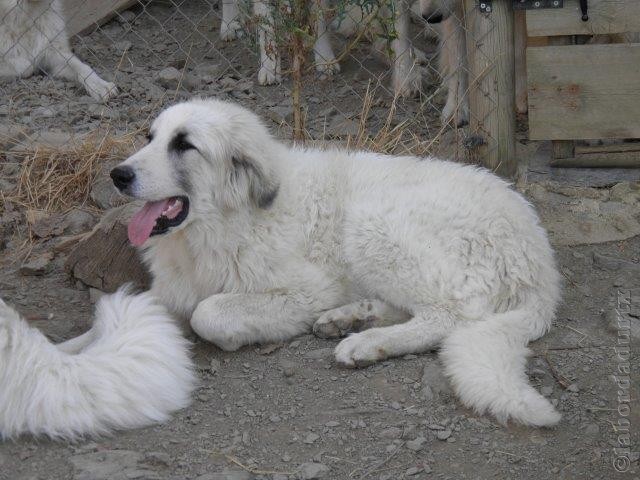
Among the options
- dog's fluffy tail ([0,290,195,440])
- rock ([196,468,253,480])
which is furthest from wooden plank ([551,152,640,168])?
rock ([196,468,253,480])

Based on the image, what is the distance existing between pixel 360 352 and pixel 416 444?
540 mm

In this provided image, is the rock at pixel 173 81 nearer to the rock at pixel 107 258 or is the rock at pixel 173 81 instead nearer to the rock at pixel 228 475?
the rock at pixel 107 258

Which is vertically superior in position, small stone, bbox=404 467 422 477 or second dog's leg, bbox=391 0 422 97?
second dog's leg, bbox=391 0 422 97

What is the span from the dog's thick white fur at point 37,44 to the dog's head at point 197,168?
3003 millimetres

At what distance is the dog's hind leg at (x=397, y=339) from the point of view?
153 inches

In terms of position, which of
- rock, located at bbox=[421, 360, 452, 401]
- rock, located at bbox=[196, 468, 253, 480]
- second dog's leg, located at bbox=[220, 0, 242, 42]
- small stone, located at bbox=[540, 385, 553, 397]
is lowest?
small stone, located at bbox=[540, 385, 553, 397]

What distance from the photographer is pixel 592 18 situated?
520 cm

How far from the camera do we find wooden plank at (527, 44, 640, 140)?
17.2ft

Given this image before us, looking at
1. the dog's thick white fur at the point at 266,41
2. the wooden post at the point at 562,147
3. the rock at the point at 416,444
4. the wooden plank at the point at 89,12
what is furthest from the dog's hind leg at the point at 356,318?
the wooden plank at the point at 89,12

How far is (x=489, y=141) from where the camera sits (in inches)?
216

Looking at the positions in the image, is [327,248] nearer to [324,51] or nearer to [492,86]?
[492,86]

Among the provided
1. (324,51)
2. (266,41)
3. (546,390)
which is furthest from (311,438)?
(324,51)

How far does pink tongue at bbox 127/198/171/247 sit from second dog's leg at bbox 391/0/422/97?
278 cm

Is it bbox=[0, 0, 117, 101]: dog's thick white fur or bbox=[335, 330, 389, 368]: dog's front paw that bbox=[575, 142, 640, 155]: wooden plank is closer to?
bbox=[335, 330, 389, 368]: dog's front paw
